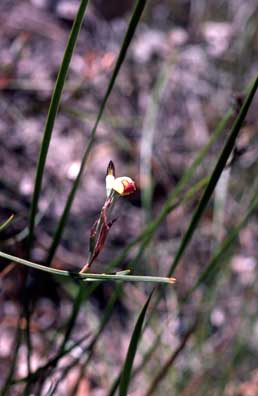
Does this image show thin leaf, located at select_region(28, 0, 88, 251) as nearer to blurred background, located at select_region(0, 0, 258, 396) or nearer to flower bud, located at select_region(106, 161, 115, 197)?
flower bud, located at select_region(106, 161, 115, 197)

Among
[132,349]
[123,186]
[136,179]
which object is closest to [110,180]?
[123,186]

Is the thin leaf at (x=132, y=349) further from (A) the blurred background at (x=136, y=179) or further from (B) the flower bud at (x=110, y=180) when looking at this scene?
(A) the blurred background at (x=136, y=179)

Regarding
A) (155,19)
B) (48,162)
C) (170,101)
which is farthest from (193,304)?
(155,19)

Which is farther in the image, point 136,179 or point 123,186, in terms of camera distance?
point 136,179

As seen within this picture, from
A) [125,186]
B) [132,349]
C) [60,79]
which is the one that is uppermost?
[60,79]

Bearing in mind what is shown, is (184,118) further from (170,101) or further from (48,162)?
(48,162)

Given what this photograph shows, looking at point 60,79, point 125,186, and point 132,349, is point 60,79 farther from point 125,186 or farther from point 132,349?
point 132,349

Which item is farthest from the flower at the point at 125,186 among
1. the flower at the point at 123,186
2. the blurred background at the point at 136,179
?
the blurred background at the point at 136,179

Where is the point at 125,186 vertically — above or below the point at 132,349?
above

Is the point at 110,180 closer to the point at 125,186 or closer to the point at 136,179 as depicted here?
the point at 125,186
